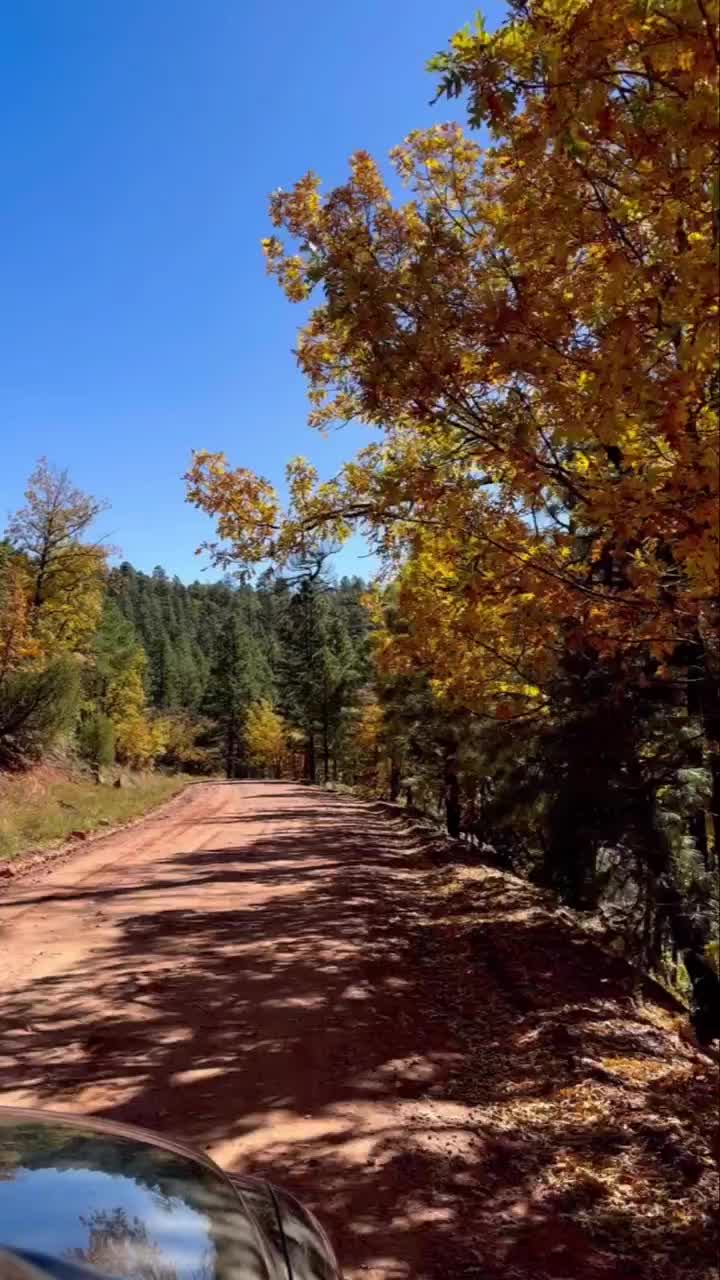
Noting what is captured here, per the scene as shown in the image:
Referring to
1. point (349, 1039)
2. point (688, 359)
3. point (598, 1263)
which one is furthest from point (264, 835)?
point (688, 359)

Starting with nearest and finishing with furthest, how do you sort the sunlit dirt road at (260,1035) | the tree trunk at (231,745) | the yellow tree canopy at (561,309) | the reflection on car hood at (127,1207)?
the reflection on car hood at (127,1207) < the yellow tree canopy at (561,309) < the sunlit dirt road at (260,1035) < the tree trunk at (231,745)

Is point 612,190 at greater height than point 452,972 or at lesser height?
greater

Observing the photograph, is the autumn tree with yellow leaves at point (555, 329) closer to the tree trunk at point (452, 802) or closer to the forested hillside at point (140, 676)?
the forested hillside at point (140, 676)

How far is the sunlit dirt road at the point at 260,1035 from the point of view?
431 cm

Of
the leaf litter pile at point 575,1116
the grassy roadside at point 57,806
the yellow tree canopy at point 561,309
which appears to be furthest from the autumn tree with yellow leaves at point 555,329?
the grassy roadside at point 57,806

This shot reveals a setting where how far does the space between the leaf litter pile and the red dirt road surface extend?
16 millimetres

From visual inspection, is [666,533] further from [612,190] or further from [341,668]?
[341,668]

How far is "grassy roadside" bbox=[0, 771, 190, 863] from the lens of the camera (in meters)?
17.5

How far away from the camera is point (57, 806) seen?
80.4 feet

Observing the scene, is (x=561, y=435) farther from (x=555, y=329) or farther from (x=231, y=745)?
(x=231, y=745)

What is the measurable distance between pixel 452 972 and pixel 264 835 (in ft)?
39.2

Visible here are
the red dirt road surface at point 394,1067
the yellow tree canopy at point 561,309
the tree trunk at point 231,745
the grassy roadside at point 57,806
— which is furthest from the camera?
the tree trunk at point 231,745

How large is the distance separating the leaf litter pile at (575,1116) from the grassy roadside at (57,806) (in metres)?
9.84

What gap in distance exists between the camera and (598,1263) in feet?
11.9
